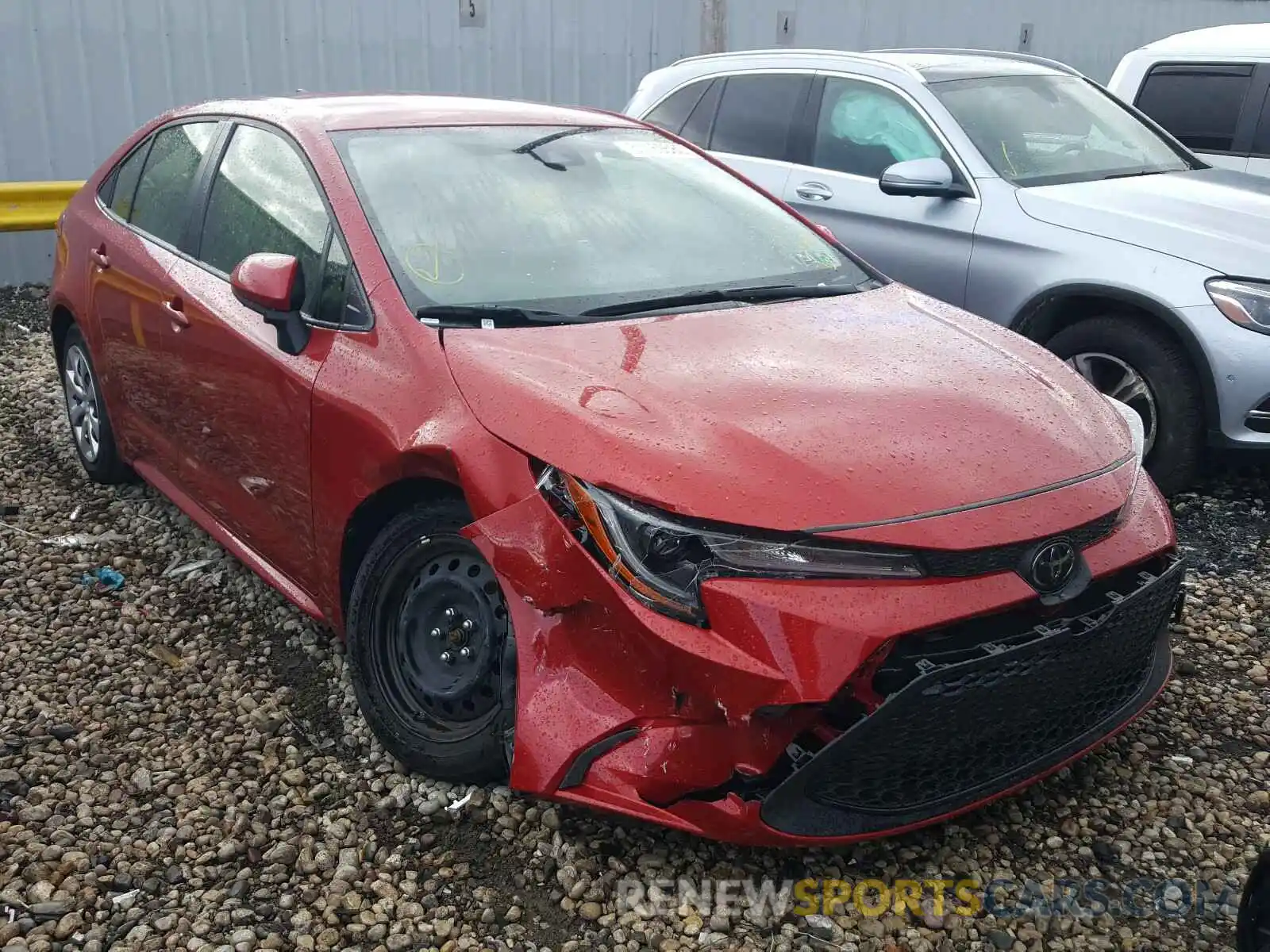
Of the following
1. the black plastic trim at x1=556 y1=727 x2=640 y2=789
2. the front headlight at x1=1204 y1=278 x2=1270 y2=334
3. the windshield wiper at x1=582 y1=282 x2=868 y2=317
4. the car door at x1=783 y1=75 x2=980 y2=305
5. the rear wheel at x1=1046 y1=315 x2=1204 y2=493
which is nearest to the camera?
the black plastic trim at x1=556 y1=727 x2=640 y2=789

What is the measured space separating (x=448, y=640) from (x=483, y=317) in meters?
0.80

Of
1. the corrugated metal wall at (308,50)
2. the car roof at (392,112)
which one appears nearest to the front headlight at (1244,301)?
the car roof at (392,112)

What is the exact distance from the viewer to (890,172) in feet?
17.0

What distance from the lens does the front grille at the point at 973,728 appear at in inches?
88.7

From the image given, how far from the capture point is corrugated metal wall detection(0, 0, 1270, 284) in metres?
8.05

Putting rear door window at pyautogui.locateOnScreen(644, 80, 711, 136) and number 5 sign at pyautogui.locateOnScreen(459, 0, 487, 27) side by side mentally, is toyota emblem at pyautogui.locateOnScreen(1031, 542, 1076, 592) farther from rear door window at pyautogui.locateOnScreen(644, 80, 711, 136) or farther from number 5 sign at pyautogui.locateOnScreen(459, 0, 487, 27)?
number 5 sign at pyautogui.locateOnScreen(459, 0, 487, 27)

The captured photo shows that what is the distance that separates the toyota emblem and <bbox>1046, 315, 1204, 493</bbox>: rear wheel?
7.81ft

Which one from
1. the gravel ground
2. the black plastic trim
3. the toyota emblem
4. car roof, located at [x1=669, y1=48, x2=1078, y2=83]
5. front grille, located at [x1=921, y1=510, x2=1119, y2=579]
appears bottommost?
the gravel ground

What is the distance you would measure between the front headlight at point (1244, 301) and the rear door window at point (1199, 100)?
9.11 feet

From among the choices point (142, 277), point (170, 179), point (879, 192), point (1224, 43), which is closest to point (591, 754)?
point (142, 277)

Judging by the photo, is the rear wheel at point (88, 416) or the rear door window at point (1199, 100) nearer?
the rear wheel at point (88, 416)

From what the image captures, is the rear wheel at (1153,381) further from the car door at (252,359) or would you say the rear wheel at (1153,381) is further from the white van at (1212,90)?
the car door at (252,359)

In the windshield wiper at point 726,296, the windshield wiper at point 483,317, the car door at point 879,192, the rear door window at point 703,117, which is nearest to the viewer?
the windshield wiper at point 483,317

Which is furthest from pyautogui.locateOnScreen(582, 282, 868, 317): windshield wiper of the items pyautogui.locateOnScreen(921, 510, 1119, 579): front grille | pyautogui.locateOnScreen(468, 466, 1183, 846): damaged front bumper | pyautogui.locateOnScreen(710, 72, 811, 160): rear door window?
pyautogui.locateOnScreen(710, 72, 811, 160): rear door window
